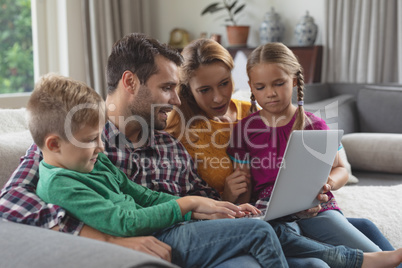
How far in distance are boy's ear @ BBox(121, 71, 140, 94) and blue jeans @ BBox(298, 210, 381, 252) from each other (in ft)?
2.32

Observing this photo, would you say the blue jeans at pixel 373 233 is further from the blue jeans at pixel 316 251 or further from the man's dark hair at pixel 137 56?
the man's dark hair at pixel 137 56

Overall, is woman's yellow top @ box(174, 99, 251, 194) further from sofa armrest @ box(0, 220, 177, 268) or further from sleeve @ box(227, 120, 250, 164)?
sofa armrest @ box(0, 220, 177, 268)

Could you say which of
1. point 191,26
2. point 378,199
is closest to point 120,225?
point 378,199

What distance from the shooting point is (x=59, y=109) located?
46.6 inches

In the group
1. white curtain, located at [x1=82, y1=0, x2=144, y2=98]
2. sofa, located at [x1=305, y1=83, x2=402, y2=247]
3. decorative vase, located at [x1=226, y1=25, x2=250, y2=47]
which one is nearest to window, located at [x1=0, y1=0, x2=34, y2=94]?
white curtain, located at [x1=82, y1=0, x2=144, y2=98]

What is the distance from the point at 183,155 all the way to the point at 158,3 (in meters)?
3.28

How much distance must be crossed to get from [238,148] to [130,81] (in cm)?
46

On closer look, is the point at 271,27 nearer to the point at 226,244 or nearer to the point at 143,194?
the point at 143,194

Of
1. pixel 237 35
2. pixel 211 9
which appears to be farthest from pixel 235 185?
pixel 211 9

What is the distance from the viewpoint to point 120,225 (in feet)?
3.79

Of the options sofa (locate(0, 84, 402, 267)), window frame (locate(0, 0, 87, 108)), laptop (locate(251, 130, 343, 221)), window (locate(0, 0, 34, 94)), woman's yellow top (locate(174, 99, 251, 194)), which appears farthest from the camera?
window frame (locate(0, 0, 87, 108))

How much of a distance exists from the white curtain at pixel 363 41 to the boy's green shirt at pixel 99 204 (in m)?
2.80

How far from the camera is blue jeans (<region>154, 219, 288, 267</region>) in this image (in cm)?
120

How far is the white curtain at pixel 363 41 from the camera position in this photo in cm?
351
